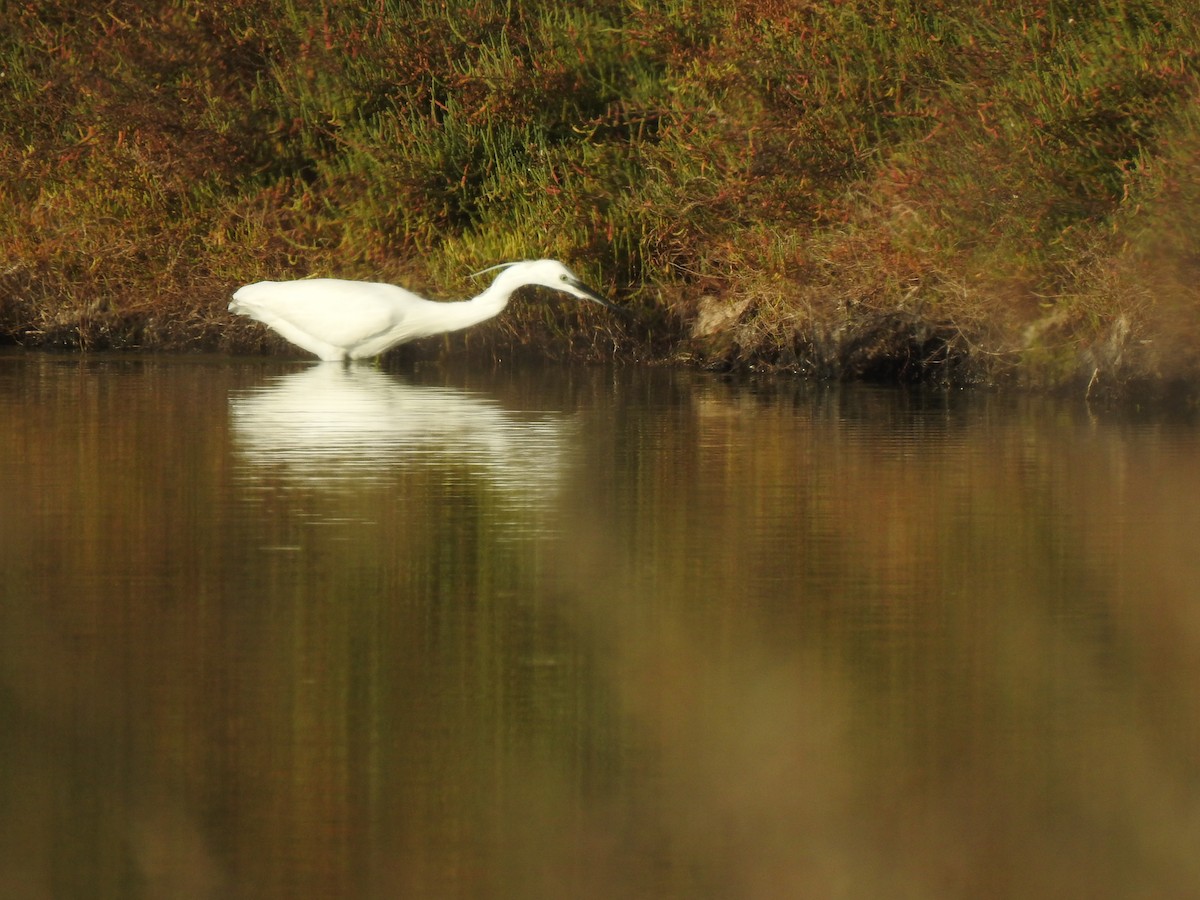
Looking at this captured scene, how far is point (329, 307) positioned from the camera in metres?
15.7

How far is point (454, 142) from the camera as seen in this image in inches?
679

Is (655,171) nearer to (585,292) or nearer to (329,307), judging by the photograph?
(585,292)

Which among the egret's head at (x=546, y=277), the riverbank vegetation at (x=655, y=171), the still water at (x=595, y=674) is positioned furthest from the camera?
the egret's head at (x=546, y=277)

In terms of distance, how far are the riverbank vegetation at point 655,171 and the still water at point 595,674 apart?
3.60 metres

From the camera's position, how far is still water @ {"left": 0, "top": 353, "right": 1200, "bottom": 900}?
4012mm

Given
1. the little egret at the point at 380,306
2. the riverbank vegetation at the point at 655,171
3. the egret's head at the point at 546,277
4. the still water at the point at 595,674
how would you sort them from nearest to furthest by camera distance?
the still water at the point at 595,674, the riverbank vegetation at the point at 655,171, the egret's head at the point at 546,277, the little egret at the point at 380,306

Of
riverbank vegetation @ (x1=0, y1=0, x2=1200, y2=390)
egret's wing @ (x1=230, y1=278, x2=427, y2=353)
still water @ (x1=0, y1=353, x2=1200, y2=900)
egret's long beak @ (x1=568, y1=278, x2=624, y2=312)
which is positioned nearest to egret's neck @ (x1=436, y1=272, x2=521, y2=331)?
egret's wing @ (x1=230, y1=278, x2=427, y2=353)

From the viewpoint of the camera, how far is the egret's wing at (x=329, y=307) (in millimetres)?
15555

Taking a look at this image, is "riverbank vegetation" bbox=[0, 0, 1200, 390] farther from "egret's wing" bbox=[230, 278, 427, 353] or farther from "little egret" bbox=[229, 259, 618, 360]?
"egret's wing" bbox=[230, 278, 427, 353]

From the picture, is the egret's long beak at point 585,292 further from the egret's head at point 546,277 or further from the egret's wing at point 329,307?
the egret's wing at point 329,307

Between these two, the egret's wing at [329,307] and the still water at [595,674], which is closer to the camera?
the still water at [595,674]

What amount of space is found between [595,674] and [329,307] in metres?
10.6

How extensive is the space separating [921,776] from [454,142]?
43.3 ft

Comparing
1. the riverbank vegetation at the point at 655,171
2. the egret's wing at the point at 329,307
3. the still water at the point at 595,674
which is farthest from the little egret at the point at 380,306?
the still water at the point at 595,674
